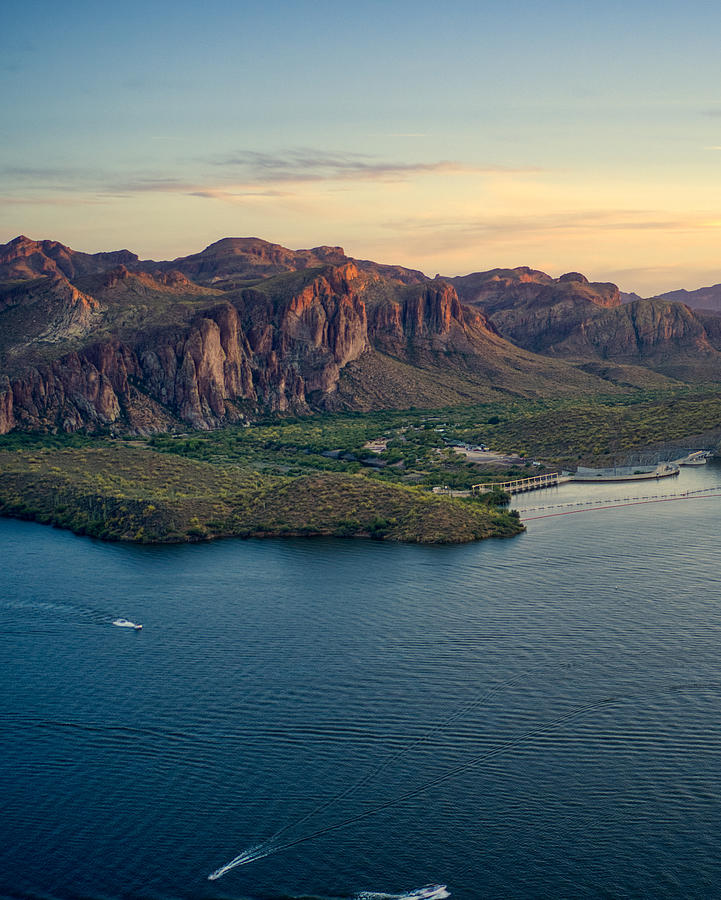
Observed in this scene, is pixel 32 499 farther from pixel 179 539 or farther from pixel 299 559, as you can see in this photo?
pixel 299 559

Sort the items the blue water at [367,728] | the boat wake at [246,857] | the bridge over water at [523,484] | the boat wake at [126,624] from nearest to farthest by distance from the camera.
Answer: the boat wake at [246,857]
the blue water at [367,728]
the boat wake at [126,624]
the bridge over water at [523,484]

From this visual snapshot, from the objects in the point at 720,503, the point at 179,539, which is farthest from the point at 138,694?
the point at 720,503

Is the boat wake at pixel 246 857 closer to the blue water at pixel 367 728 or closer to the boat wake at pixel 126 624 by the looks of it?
the blue water at pixel 367 728

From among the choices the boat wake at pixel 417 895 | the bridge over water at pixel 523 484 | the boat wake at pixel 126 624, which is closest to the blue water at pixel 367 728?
the boat wake at pixel 417 895

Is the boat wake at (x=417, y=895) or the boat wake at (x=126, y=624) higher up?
the boat wake at (x=126, y=624)

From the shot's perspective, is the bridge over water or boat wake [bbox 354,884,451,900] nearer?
boat wake [bbox 354,884,451,900]

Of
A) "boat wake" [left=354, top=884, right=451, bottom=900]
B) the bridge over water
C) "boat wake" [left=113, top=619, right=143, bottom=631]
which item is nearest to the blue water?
"boat wake" [left=354, top=884, right=451, bottom=900]

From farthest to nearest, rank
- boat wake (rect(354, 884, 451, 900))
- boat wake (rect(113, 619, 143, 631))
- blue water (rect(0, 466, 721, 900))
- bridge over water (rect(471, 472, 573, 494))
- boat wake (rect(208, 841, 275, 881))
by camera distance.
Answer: bridge over water (rect(471, 472, 573, 494)) → boat wake (rect(113, 619, 143, 631)) → blue water (rect(0, 466, 721, 900)) → boat wake (rect(208, 841, 275, 881)) → boat wake (rect(354, 884, 451, 900))

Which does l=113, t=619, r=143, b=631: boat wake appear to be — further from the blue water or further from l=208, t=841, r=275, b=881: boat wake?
l=208, t=841, r=275, b=881: boat wake

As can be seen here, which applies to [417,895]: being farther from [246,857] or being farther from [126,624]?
[126,624]
